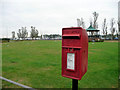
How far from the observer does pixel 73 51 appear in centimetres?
171

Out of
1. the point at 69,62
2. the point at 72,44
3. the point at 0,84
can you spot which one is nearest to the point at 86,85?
the point at 69,62

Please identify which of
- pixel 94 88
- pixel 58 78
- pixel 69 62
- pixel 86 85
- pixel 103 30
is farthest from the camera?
pixel 103 30

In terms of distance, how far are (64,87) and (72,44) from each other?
6.24ft

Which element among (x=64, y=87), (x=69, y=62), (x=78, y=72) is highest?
(x=69, y=62)

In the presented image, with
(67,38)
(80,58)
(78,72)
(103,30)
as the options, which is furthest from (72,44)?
(103,30)

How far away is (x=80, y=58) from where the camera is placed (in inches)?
65.5

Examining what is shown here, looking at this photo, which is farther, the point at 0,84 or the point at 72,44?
the point at 0,84

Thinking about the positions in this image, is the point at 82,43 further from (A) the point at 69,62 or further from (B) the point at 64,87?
(B) the point at 64,87

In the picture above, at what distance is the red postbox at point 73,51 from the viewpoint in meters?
1.67

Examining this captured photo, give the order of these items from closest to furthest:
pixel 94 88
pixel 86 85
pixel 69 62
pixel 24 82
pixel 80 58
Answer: pixel 80 58 → pixel 69 62 → pixel 94 88 → pixel 86 85 → pixel 24 82

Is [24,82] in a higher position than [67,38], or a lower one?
lower

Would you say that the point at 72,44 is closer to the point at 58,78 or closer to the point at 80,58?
the point at 80,58

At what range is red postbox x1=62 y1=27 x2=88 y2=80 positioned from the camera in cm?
167

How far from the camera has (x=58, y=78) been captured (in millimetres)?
3744
